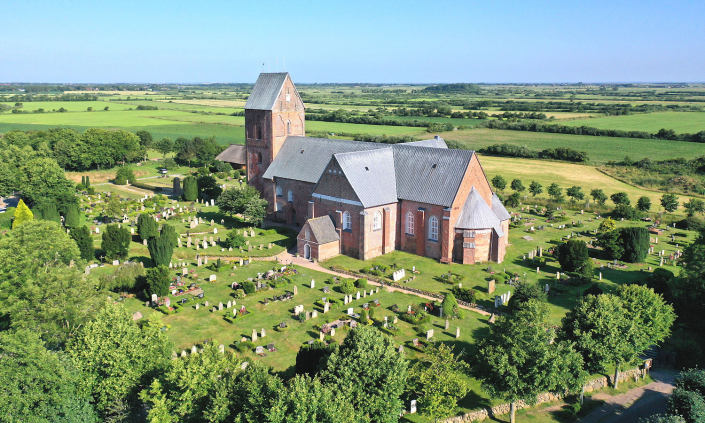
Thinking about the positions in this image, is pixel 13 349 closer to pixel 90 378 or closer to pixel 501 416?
pixel 90 378

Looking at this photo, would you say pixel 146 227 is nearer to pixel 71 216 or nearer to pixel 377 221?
pixel 71 216

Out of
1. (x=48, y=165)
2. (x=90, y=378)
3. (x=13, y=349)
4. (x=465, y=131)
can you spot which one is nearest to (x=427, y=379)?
(x=90, y=378)

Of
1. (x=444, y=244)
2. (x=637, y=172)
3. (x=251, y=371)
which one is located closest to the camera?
(x=251, y=371)

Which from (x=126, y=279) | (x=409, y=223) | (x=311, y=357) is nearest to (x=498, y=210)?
(x=409, y=223)

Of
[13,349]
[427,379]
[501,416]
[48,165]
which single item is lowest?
[501,416]

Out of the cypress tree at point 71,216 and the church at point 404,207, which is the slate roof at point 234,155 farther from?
the church at point 404,207

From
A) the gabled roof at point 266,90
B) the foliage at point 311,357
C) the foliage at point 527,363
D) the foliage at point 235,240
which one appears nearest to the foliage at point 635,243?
the foliage at point 527,363
